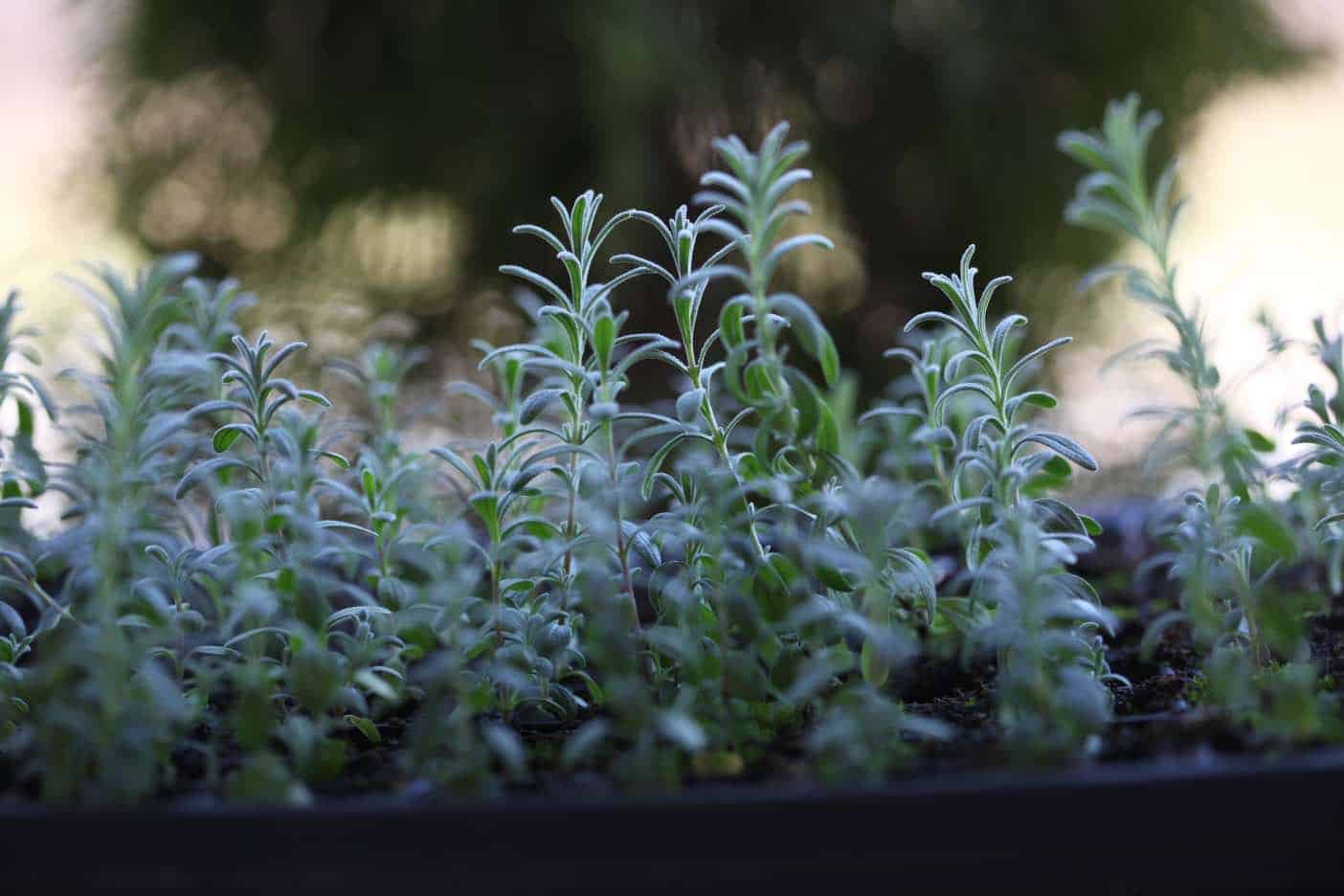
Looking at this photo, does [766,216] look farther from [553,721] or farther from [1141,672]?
[1141,672]

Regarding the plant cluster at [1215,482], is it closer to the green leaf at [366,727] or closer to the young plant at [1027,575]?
the young plant at [1027,575]

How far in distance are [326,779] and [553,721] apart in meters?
0.23

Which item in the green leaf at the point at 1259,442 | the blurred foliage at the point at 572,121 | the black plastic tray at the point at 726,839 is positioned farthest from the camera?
the blurred foliage at the point at 572,121

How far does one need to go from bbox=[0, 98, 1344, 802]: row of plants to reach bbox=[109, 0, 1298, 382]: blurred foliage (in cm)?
183

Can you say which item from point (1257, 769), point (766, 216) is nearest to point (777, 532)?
point (766, 216)

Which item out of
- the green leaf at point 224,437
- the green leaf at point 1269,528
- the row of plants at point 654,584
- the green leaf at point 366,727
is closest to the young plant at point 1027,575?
the row of plants at point 654,584

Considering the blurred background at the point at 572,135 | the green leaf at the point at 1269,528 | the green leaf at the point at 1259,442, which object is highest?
the blurred background at the point at 572,135

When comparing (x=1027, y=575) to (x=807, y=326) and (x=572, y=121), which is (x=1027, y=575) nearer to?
(x=807, y=326)

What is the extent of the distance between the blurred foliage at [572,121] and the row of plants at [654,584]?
6.01 feet

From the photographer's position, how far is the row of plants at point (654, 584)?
0.74m

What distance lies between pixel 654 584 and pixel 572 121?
88.1 inches

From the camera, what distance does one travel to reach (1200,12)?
10.3 feet

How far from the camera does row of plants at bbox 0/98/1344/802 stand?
29.0 inches

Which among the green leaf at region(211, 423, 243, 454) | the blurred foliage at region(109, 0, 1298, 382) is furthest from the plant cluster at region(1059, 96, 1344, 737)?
the blurred foliage at region(109, 0, 1298, 382)
